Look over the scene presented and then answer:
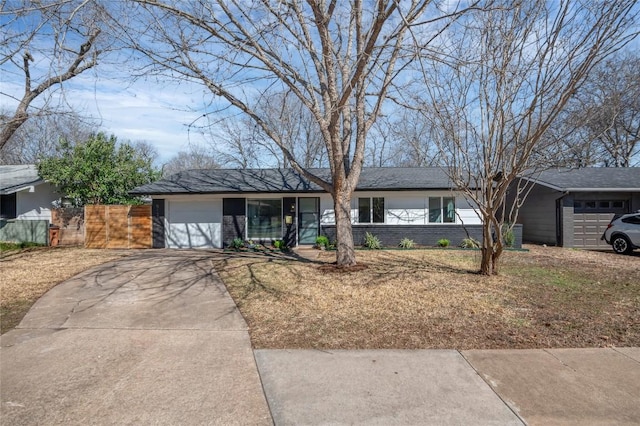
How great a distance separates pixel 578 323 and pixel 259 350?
4397 mm

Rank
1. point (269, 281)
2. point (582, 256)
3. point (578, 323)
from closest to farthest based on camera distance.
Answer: point (578, 323)
point (269, 281)
point (582, 256)

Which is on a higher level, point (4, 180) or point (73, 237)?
point (4, 180)

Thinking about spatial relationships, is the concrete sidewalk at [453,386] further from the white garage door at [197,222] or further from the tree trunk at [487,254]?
the white garage door at [197,222]

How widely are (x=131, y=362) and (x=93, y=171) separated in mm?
15583

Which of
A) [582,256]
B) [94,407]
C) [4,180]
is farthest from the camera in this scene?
[4,180]

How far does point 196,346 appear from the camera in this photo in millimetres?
4711

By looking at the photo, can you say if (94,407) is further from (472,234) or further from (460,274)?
(472,234)

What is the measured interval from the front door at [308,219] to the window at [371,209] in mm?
1781

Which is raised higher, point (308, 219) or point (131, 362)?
point (308, 219)

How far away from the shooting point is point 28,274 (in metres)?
9.14

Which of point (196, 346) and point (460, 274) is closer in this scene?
point (196, 346)

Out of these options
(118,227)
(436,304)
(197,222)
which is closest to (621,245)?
(436,304)

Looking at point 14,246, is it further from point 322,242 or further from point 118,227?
point 322,242

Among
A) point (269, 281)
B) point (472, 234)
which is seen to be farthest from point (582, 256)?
point (269, 281)
